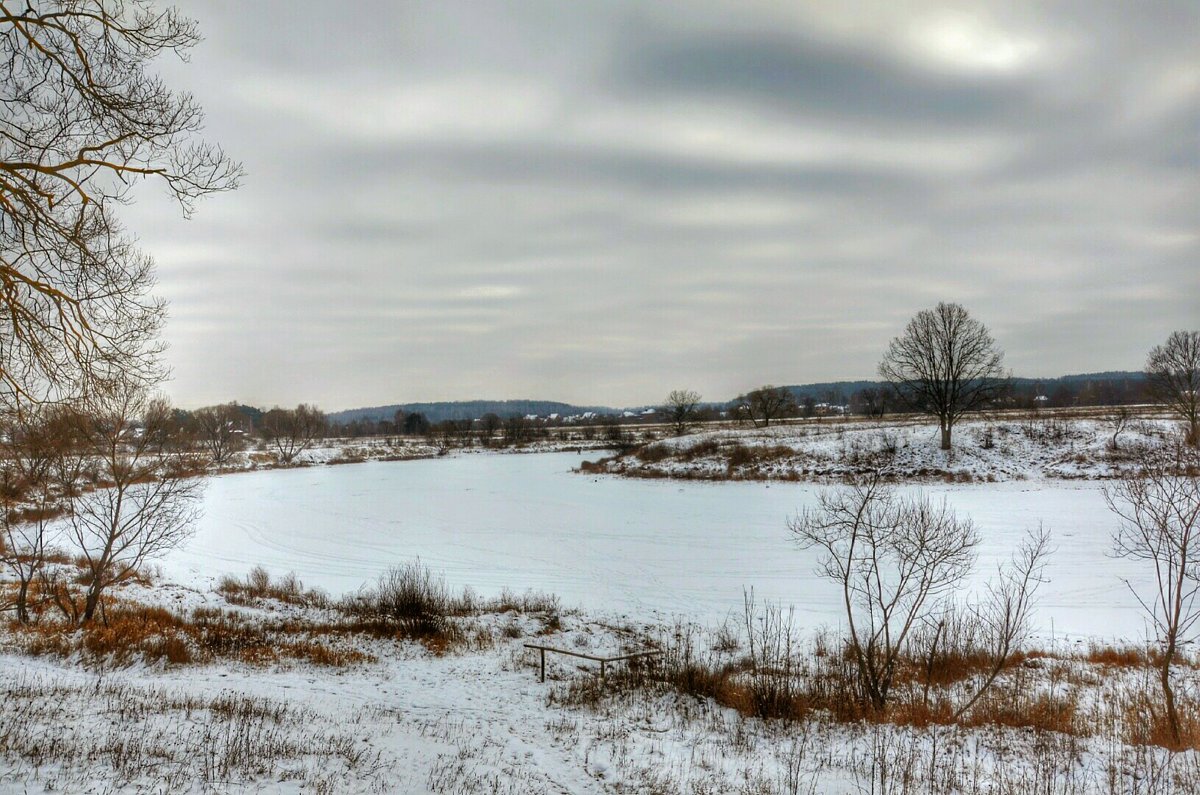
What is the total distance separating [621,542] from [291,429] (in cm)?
8400

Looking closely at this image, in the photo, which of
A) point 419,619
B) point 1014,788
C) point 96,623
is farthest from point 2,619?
point 1014,788

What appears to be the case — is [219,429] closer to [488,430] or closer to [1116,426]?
[488,430]

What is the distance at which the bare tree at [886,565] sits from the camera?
12.0 metres

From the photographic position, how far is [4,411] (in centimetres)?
796

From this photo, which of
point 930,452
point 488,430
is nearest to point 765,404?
point 930,452

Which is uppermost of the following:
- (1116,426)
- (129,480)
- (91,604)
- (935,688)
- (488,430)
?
(129,480)

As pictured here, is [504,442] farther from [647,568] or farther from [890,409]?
[647,568]

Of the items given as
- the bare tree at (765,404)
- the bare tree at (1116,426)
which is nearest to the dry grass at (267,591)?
the bare tree at (1116,426)

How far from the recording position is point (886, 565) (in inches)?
833

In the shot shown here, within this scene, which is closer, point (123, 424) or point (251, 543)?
point (123, 424)

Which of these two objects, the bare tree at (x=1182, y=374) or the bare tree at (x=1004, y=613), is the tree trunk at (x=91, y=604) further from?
the bare tree at (x=1182, y=374)

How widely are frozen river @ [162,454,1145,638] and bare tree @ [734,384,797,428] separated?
36741mm

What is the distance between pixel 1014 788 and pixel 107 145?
1326 cm

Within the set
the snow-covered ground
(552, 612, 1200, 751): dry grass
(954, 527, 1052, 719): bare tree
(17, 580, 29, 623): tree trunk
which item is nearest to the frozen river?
(954, 527, 1052, 719): bare tree
